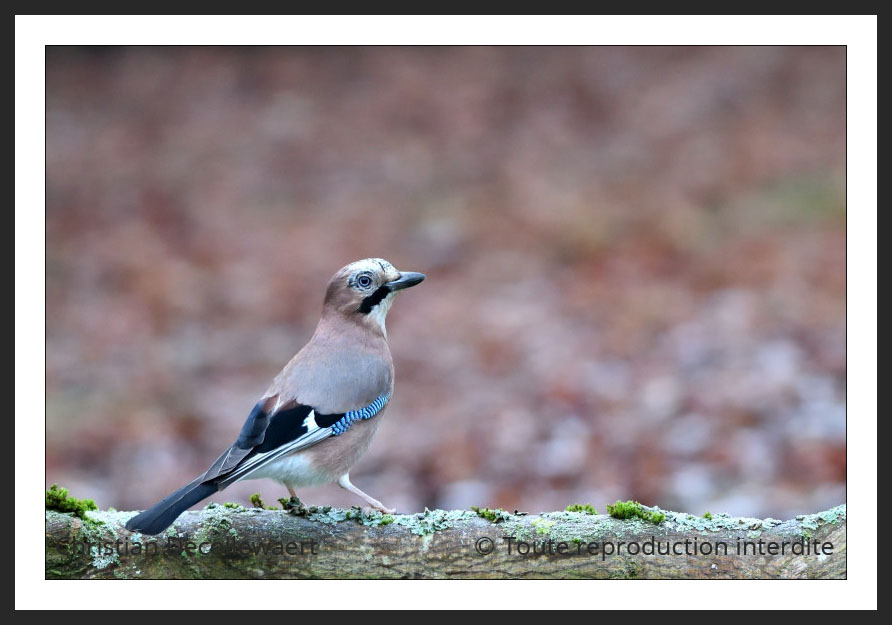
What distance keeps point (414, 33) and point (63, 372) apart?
304 inches

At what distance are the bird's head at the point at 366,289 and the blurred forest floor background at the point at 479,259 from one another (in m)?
3.46

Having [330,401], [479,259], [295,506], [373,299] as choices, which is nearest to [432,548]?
[295,506]

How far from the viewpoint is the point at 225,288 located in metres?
13.4

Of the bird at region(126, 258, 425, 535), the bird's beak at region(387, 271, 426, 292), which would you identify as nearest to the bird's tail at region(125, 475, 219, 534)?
the bird at region(126, 258, 425, 535)

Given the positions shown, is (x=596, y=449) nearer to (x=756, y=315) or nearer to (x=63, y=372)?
(x=756, y=315)

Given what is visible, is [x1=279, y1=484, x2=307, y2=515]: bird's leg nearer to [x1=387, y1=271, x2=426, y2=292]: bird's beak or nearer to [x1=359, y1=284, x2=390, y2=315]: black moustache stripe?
[x1=359, y1=284, x2=390, y2=315]: black moustache stripe

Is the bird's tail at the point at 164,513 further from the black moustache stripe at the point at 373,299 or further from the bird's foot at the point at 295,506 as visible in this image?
the black moustache stripe at the point at 373,299

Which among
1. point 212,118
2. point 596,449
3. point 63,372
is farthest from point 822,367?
point 212,118

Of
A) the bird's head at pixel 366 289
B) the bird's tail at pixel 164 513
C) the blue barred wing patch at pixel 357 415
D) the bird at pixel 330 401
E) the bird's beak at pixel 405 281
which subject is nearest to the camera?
the bird's tail at pixel 164 513

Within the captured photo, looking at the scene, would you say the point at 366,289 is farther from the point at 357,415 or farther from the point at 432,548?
the point at 432,548

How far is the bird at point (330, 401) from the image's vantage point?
184 inches

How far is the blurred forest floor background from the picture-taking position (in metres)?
9.20

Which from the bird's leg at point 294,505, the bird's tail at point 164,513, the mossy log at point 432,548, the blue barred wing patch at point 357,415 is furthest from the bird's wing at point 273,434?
the mossy log at point 432,548

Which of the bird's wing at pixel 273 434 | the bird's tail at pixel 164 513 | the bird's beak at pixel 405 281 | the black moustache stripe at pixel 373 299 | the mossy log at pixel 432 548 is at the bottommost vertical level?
the mossy log at pixel 432 548
